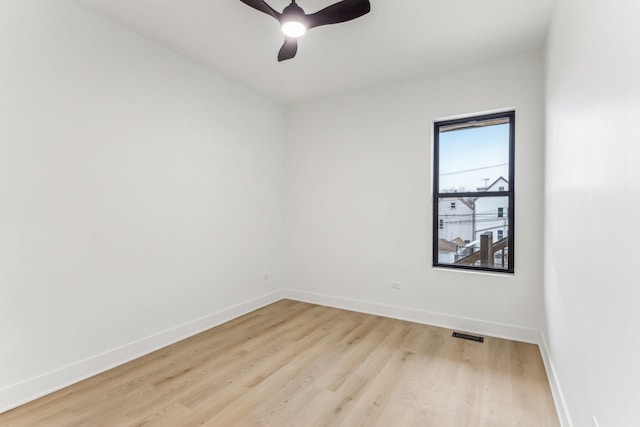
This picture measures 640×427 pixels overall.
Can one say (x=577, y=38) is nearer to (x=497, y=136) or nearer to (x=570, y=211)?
(x=570, y=211)

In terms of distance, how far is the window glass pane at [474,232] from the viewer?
3309mm

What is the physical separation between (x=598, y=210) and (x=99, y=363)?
3.45m

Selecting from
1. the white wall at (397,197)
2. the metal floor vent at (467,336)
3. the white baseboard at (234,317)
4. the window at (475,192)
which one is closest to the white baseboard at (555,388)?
the white baseboard at (234,317)

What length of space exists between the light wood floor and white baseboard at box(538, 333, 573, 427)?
53 mm

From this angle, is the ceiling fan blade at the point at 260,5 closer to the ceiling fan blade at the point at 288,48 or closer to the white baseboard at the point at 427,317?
the ceiling fan blade at the point at 288,48

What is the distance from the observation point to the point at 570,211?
5.78ft

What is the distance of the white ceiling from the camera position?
2416 mm

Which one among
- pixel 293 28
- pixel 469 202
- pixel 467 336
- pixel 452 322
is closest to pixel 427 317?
pixel 452 322

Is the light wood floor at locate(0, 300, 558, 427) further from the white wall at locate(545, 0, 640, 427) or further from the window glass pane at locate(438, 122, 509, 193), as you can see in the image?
the window glass pane at locate(438, 122, 509, 193)

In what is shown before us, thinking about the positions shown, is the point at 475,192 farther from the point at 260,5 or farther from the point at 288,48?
the point at 260,5

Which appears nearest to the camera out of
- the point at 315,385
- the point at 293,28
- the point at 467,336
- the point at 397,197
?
the point at 293,28

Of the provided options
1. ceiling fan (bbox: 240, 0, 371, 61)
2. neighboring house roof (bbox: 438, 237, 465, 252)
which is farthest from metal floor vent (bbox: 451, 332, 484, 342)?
ceiling fan (bbox: 240, 0, 371, 61)

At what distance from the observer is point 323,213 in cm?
435

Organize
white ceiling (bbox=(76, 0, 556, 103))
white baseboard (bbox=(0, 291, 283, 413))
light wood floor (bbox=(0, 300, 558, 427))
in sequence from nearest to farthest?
light wood floor (bbox=(0, 300, 558, 427)), white baseboard (bbox=(0, 291, 283, 413)), white ceiling (bbox=(76, 0, 556, 103))
